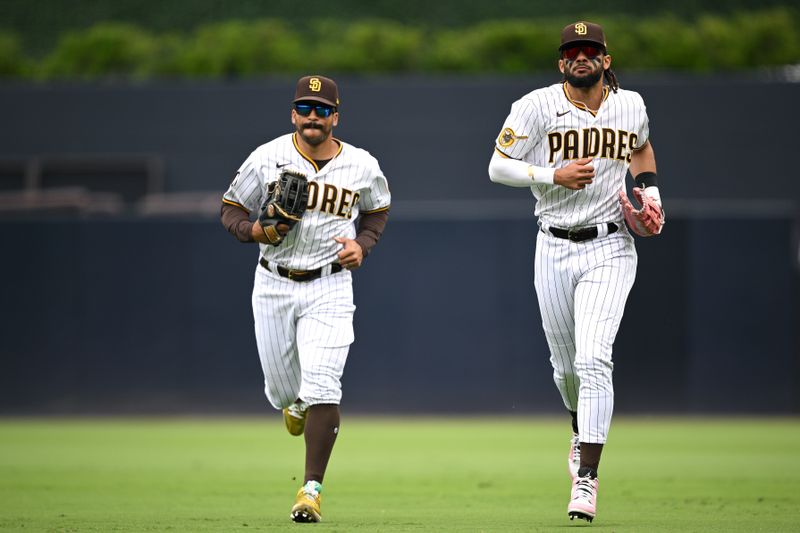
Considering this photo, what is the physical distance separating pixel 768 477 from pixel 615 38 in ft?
44.2

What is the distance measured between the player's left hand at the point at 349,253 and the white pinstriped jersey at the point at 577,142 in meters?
0.91

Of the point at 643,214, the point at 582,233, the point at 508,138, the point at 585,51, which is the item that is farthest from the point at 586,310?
the point at 585,51

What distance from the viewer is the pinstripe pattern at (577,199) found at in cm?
686

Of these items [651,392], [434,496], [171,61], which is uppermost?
[171,61]

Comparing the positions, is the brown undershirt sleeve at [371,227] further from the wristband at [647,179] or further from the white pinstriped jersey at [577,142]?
the wristband at [647,179]

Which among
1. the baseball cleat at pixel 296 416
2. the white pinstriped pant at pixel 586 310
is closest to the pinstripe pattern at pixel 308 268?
the baseball cleat at pixel 296 416

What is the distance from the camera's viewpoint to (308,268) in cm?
724

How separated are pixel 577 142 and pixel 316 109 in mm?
1353

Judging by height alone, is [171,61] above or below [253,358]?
above

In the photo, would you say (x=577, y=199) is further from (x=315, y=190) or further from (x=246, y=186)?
(x=246, y=186)

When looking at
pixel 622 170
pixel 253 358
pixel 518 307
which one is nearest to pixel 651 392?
pixel 518 307

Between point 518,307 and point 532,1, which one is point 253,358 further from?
point 532,1

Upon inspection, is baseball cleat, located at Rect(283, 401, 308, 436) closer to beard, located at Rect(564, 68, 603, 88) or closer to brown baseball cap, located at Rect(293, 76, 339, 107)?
brown baseball cap, located at Rect(293, 76, 339, 107)

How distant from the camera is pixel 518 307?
Result: 1492 cm
